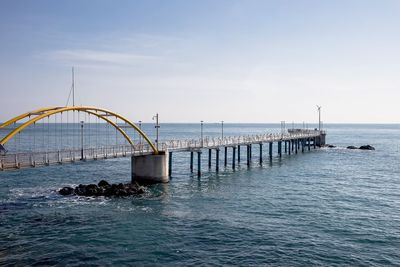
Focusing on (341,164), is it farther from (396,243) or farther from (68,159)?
(68,159)

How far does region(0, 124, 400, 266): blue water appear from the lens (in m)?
22.4

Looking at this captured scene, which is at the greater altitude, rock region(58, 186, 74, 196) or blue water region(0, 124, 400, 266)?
rock region(58, 186, 74, 196)

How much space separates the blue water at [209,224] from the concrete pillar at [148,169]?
2.03 m

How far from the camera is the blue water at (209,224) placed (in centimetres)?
2241

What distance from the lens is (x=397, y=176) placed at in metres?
53.8

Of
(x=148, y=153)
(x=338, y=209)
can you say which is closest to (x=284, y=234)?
(x=338, y=209)

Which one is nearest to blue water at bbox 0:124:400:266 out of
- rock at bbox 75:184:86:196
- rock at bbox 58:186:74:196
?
rock at bbox 58:186:74:196

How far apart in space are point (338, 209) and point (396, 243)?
8.89m

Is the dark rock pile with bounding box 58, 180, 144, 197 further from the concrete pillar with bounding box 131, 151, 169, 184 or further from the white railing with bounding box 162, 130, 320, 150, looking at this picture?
the white railing with bounding box 162, 130, 320, 150

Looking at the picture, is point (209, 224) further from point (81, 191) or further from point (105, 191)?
point (81, 191)

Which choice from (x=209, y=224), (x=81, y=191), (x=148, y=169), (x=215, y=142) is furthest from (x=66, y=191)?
(x=215, y=142)

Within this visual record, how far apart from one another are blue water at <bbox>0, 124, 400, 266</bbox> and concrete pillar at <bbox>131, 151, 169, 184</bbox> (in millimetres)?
2032

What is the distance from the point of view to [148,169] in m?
44.6

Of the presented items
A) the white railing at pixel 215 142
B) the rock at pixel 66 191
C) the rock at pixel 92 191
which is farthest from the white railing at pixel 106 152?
the rock at pixel 66 191
